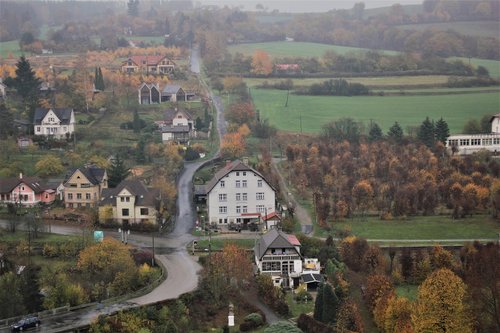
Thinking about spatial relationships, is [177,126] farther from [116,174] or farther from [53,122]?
[116,174]

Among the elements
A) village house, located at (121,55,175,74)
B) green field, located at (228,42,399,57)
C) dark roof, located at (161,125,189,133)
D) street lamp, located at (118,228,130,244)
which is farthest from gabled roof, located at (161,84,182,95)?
street lamp, located at (118,228,130,244)

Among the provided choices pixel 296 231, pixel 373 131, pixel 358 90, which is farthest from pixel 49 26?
pixel 296 231

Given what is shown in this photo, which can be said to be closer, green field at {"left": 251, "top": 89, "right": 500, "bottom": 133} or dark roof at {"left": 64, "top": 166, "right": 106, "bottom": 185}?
dark roof at {"left": 64, "top": 166, "right": 106, "bottom": 185}

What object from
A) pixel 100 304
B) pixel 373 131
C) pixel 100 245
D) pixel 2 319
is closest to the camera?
pixel 2 319

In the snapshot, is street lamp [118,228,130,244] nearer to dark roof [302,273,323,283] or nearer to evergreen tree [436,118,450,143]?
dark roof [302,273,323,283]

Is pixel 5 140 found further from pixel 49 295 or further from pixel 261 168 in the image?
pixel 49 295

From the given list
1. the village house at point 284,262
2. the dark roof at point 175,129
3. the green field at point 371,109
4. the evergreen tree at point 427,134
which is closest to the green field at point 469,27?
the green field at point 371,109
